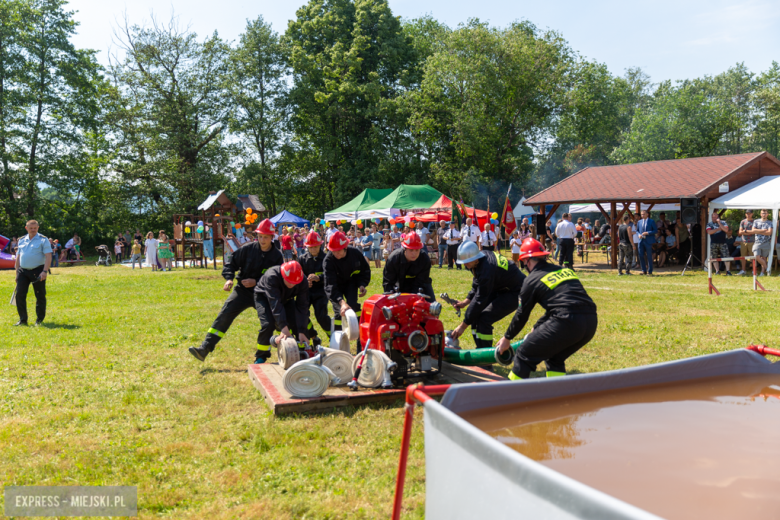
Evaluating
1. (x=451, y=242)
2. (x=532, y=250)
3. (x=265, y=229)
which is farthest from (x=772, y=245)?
(x=265, y=229)

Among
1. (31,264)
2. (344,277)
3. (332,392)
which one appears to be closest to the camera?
(332,392)

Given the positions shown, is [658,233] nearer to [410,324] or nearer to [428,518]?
[410,324]

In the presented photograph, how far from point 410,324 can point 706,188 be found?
1713 cm

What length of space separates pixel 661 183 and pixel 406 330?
61.4 feet

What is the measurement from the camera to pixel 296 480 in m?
4.16

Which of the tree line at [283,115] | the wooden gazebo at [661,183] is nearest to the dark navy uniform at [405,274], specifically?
the wooden gazebo at [661,183]

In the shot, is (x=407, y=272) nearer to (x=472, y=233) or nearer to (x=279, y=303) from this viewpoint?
(x=279, y=303)

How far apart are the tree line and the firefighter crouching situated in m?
33.5

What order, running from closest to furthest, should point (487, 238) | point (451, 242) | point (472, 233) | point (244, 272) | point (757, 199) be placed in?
1. point (244, 272)
2. point (757, 199)
3. point (487, 238)
4. point (472, 233)
5. point (451, 242)


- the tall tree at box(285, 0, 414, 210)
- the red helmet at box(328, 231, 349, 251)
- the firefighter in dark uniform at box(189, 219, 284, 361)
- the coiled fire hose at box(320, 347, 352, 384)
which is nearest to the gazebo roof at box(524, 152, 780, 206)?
the red helmet at box(328, 231, 349, 251)

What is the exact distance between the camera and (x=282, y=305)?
668cm

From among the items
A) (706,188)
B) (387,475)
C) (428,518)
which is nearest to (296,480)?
(387,475)

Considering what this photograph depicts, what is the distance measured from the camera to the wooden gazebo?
774 inches

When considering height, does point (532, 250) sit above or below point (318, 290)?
above
